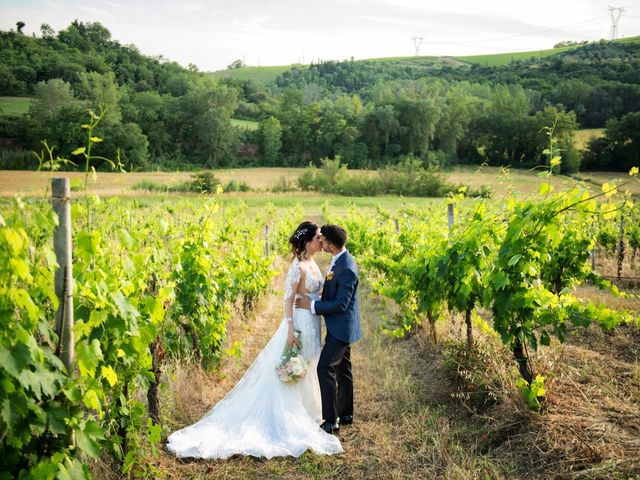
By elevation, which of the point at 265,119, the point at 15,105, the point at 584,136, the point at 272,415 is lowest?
the point at 272,415

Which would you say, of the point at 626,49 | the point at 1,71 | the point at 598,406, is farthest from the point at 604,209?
the point at 626,49

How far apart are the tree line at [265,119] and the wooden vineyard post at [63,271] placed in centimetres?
4009

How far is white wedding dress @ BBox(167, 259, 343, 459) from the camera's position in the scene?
4094mm

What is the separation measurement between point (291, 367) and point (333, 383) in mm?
385

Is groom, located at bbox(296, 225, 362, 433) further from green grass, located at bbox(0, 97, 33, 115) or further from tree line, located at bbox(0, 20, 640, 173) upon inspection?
green grass, located at bbox(0, 97, 33, 115)

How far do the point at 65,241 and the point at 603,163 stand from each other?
61.5 m

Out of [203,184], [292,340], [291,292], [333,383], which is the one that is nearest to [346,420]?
[333,383]

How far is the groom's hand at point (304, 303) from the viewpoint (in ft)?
15.6

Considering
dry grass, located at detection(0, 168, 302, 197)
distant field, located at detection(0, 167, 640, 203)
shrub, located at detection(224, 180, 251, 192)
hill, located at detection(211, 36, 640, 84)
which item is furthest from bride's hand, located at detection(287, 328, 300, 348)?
hill, located at detection(211, 36, 640, 84)

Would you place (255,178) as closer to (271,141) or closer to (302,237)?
(271,141)

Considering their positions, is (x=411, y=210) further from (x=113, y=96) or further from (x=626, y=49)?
(x=626, y=49)

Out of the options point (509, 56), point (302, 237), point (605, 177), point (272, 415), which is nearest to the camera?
point (272, 415)

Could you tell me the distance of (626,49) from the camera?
107 m

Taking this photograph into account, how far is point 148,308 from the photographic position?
11.2ft
